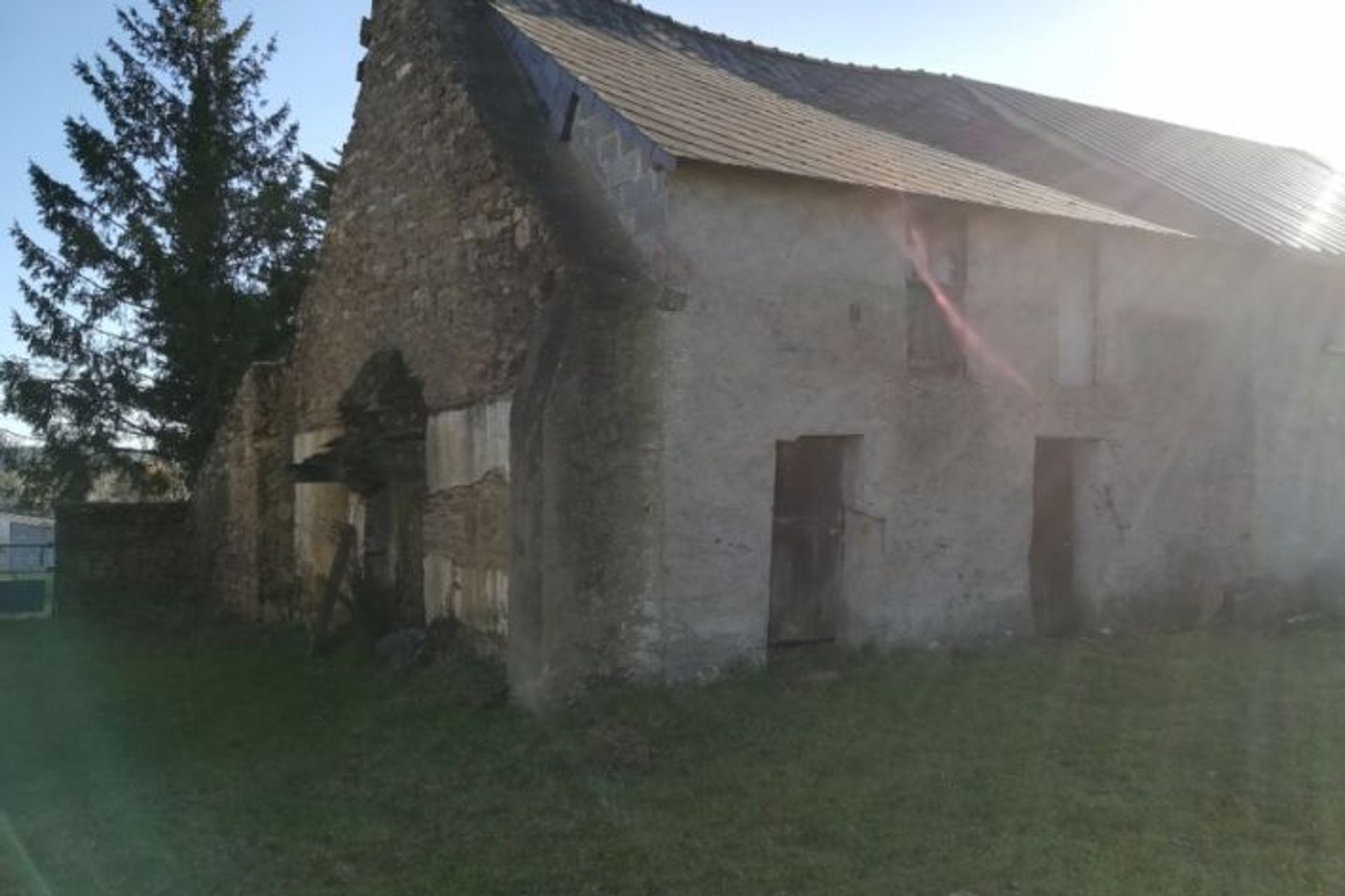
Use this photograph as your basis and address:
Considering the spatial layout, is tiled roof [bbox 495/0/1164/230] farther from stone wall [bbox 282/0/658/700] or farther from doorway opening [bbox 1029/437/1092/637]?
doorway opening [bbox 1029/437/1092/637]

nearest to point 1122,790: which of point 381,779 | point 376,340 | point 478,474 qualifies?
point 381,779

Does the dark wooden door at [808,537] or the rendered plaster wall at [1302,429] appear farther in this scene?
the rendered plaster wall at [1302,429]

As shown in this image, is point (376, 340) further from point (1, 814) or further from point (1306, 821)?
point (1306, 821)

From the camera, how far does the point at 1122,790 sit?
21.4 feet

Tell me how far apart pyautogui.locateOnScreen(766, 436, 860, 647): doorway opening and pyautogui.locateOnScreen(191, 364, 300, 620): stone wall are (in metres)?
6.31

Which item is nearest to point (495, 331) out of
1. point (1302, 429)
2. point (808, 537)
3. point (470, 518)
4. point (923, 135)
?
point (470, 518)

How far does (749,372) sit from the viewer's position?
9133 millimetres

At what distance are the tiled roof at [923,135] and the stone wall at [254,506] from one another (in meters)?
5.88

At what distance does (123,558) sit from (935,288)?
11352mm

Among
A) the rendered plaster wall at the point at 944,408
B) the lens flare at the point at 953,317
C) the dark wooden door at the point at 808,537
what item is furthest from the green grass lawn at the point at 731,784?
the lens flare at the point at 953,317

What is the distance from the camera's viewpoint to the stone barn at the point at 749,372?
8.66m

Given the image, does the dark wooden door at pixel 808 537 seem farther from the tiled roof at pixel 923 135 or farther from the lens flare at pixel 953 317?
the tiled roof at pixel 923 135

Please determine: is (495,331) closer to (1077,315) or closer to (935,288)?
(935,288)

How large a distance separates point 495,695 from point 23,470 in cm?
1620
